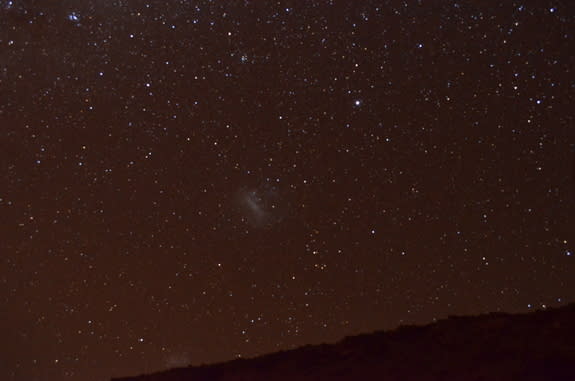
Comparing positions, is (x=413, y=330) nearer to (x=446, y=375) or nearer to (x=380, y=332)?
(x=380, y=332)

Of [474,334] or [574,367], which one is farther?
[474,334]

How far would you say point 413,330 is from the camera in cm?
1095

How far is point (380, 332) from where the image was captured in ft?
37.5

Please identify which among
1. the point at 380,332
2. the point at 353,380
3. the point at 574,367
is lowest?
the point at 574,367

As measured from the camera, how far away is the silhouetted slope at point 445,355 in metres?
8.61

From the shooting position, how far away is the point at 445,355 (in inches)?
379

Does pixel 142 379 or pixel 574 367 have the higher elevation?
pixel 142 379

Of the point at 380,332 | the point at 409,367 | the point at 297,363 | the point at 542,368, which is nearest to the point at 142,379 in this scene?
the point at 297,363

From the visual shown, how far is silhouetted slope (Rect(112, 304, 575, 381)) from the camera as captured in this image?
339 inches

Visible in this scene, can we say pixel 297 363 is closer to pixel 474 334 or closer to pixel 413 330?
pixel 413 330

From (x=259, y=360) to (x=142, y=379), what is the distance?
2.57 meters

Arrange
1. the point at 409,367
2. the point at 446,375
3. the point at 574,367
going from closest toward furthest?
the point at 574,367 < the point at 446,375 < the point at 409,367

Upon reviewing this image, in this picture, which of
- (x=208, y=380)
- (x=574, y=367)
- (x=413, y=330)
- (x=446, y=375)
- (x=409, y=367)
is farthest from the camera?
(x=208, y=380)

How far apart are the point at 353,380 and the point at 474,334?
1721mm
